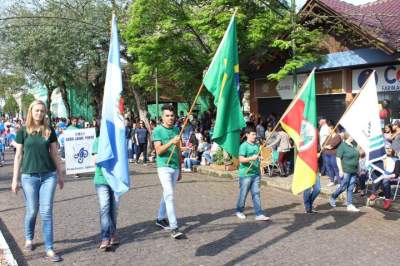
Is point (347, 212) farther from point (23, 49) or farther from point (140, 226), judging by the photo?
point (23, 49)

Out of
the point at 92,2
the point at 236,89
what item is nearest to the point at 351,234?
the point at 236,89

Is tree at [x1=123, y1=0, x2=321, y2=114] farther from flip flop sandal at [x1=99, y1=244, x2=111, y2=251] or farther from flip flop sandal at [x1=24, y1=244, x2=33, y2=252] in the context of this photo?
flip flop sandal at [x1=24, y1=244, x2=33, y2=252]

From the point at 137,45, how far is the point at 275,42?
5546 millimetres

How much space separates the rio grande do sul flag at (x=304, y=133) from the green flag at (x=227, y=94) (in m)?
1.26

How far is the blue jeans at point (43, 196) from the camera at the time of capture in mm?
6098

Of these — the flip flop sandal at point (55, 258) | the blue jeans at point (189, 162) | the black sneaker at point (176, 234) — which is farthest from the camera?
the blue jeans at point (189, 162)

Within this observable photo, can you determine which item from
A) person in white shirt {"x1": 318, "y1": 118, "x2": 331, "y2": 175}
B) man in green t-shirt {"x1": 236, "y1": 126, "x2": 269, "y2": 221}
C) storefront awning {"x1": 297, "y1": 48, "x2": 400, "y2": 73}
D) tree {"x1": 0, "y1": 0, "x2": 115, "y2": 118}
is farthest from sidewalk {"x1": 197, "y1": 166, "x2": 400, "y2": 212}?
tree {"x1": 0, "y1": 0, "x2": 115, "y2": 118}

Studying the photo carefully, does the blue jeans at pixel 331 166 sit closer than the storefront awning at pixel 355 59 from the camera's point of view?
Yes

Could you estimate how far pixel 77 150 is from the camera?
44.7 feet

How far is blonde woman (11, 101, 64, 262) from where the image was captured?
240 inches

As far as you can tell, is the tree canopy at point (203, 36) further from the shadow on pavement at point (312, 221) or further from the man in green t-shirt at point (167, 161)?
the man in green t-shirt at point (167, 161)

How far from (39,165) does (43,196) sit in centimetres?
40

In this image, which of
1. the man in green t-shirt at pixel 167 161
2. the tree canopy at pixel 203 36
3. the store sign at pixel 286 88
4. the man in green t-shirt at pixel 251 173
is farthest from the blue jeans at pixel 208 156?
the man in green t-shirt at pixel 167 161

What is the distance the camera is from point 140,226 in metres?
7.93
